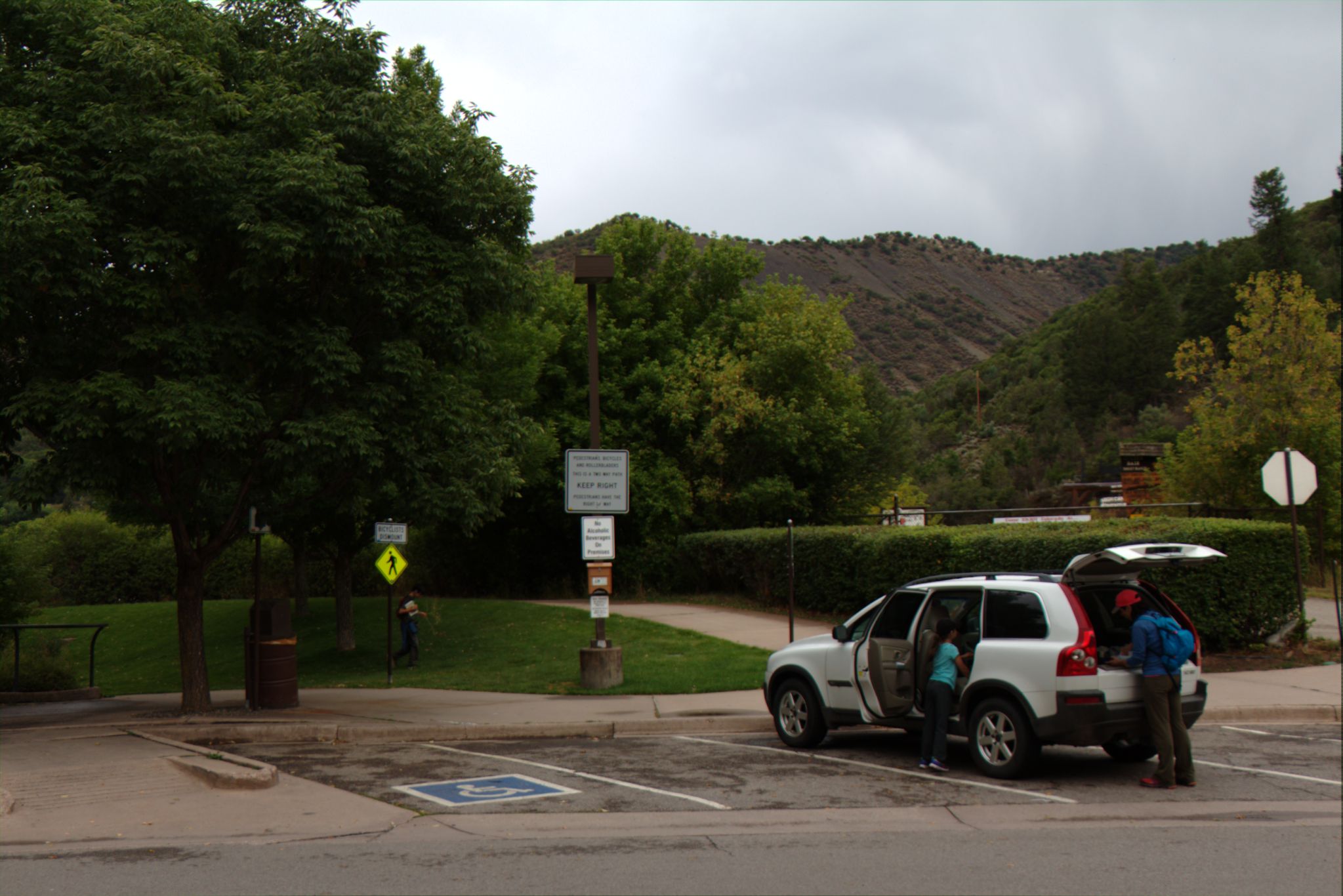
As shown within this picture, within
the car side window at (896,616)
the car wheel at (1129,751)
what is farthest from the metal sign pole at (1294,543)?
the car side window at (896,616)

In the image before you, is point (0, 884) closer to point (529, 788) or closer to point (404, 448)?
point (529, 788)

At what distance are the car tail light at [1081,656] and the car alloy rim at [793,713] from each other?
3271 mm

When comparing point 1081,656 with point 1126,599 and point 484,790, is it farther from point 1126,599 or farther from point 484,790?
point 484,790

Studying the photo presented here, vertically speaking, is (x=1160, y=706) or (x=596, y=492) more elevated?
(x=596, y=492)

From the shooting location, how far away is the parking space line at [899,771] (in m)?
9.09

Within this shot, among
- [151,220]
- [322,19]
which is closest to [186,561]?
[151,220]

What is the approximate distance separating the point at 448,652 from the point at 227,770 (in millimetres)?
15364

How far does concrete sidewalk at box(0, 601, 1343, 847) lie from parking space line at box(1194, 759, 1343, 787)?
303 cm

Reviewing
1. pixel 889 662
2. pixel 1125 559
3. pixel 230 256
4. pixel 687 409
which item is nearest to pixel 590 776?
pixel 889 662

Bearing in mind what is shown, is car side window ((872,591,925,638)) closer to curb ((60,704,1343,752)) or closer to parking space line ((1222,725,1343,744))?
curb ((60,704,1343,752))

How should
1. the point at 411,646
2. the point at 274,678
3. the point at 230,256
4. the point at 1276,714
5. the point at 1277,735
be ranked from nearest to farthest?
the point at 1277,735, the point at 1276,714, the point at 230,256, the point at 274,678, the point at 411,646

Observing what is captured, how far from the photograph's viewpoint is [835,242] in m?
151

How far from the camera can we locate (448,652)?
83.5ft

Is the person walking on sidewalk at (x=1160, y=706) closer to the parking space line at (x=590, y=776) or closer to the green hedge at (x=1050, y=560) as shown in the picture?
the parking space line at (x=590, y=776)
